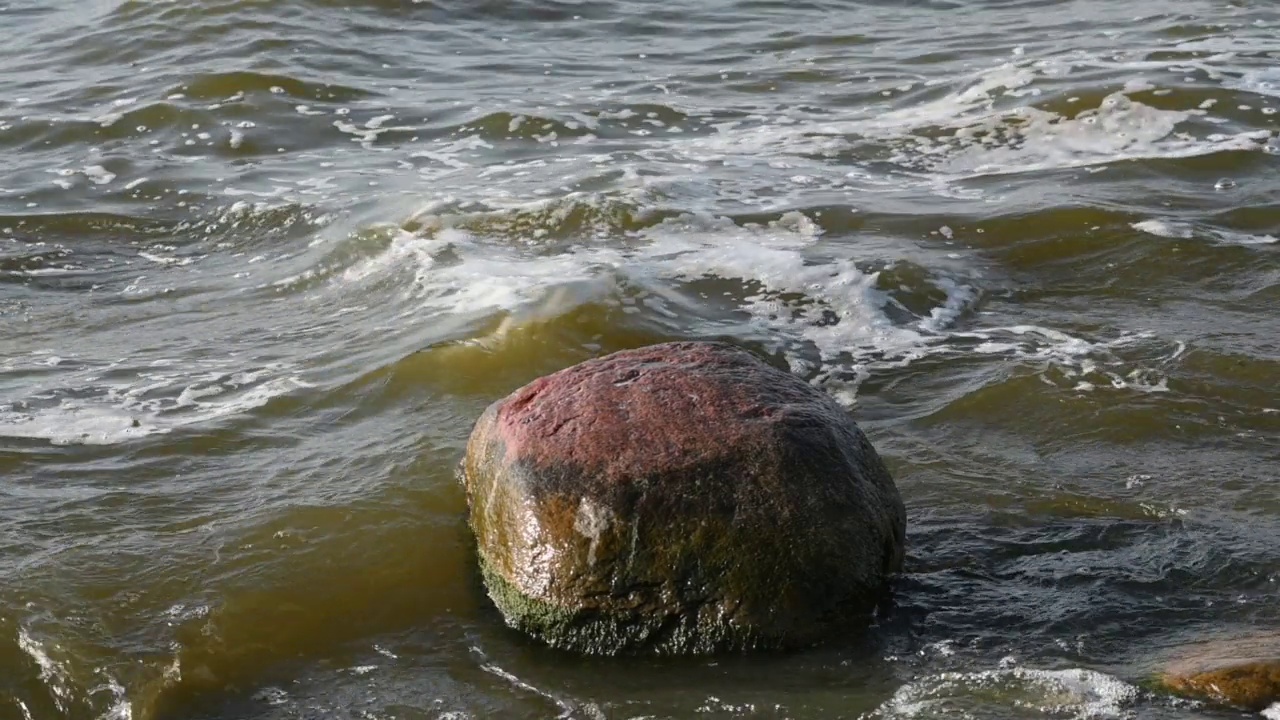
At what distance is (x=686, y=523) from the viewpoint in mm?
4121

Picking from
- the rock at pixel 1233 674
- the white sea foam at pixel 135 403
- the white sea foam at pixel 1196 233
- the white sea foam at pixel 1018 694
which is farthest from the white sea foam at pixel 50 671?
the white sea foam at pixel 1196 233

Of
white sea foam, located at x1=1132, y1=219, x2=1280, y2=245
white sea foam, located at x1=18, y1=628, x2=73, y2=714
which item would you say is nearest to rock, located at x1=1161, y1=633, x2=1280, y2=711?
white sea foam, located at x1=18, y1=628, x2=73, y2=714

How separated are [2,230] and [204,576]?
5.32 m

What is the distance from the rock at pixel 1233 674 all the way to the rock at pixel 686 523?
2.98 feet

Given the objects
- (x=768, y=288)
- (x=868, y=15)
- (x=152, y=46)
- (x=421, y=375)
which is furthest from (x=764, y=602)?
(x=868, y=15)

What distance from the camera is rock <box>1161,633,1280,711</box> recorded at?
374cm

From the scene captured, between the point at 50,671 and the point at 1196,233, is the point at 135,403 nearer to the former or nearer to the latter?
the point at 50,671

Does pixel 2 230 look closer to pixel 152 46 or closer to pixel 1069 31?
pixel 152 46

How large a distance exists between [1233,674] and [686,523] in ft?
5.07

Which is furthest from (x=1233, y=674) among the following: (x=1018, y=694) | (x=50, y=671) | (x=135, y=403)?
(x=135, y=403)

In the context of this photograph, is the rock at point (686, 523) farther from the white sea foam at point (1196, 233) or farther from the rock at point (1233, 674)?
the white sea foam at point (1196, 233)

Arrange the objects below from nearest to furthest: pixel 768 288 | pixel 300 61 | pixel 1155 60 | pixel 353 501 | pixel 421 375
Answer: pixel 353 501, pixel 421 375, pixel 768 288, pixel 1155 60, pixel 300 61

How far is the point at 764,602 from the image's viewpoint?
13.5 ft

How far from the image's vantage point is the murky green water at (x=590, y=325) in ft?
13.9
